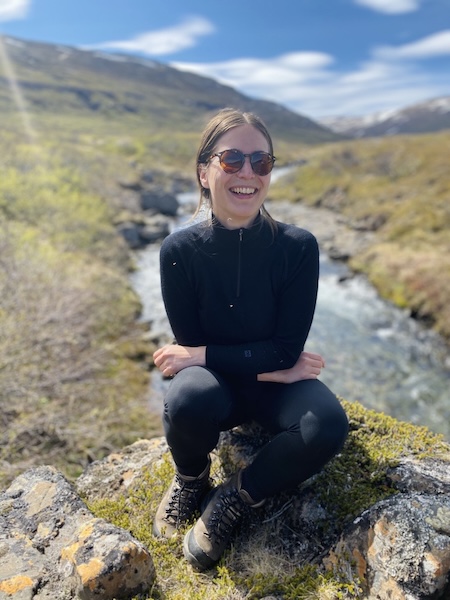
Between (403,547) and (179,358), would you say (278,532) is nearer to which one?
(403,547)

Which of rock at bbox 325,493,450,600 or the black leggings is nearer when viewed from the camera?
rock at bbox 325,493,450,600

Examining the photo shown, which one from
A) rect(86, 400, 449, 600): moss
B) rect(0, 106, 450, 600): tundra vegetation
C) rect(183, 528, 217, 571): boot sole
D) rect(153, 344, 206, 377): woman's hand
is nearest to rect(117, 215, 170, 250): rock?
rect(0, 106, 450, 600): tundra vegetation

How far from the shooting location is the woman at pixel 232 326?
10.9 ft

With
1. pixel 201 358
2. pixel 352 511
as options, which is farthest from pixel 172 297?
pixel 352 511

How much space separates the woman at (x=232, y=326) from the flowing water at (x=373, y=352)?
746 centimetres

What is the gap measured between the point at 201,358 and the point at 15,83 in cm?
17815

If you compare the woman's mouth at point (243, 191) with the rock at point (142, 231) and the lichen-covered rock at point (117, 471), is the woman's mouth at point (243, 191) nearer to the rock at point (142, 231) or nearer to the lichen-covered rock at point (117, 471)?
the lichen-covered rock at point (117, 471)

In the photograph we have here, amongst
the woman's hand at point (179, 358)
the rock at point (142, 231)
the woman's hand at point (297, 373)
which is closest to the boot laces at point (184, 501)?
the woman's hand at point (179, 358)

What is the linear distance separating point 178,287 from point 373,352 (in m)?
13.4

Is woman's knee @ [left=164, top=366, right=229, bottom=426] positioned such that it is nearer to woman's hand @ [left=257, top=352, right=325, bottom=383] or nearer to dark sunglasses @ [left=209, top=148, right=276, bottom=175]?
woman's hand @ [left=257, top=352, right=325, bottom=383]

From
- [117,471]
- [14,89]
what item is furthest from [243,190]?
[14,89]

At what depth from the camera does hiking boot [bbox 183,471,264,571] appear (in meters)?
3.27

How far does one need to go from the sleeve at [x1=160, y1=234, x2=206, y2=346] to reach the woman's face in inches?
17.7

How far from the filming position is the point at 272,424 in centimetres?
358
